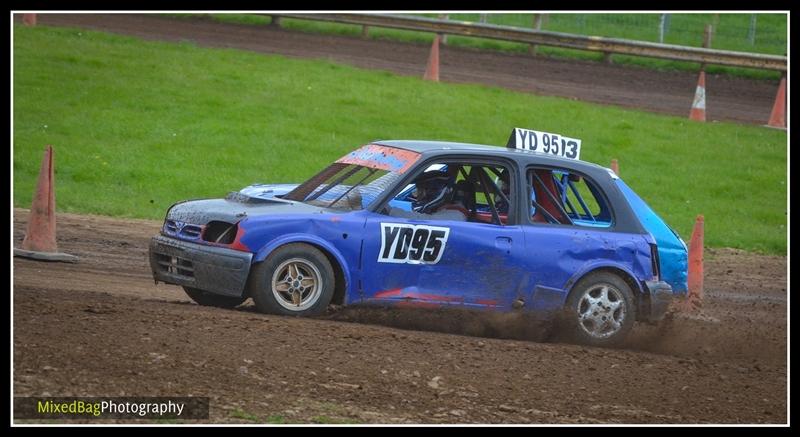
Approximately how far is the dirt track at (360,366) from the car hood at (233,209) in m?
0.68

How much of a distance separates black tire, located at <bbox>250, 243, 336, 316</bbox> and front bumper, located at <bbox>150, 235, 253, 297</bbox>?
0.40 feet

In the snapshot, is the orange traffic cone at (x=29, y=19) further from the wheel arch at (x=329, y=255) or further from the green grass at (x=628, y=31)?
the wheel arch at (x=329, y=255)

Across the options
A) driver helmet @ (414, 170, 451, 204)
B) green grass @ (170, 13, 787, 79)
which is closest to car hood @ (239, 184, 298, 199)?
driver helmet @ (414, 170, 451, 204)

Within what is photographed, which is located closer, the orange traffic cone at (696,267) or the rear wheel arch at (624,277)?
the rear wheel arch at (624,277)

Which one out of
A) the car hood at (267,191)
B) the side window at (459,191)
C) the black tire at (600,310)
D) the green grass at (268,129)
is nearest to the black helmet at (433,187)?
the side window at (459,191)

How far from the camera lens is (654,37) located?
100.0ft

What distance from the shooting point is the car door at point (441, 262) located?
8.96 m

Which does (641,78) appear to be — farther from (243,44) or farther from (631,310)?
(631,310)

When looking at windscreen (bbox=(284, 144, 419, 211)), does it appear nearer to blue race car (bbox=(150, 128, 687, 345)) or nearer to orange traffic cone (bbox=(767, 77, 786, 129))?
blue race car (bbox=(150, 128, 687, 345))

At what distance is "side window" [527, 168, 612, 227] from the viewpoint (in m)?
9.71

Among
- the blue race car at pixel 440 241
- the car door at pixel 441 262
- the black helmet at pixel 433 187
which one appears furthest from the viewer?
the black helmet at pixel 433 187

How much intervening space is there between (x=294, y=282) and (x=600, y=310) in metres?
2.55

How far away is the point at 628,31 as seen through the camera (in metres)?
30.7

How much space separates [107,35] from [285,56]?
352 cm
